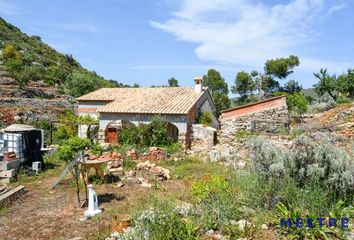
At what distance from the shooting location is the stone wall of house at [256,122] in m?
19.2

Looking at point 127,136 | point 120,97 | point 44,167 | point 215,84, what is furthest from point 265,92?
point 44,167

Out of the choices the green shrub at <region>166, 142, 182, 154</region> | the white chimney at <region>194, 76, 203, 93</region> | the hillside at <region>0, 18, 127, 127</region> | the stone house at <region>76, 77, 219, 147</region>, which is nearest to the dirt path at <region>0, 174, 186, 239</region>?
the green shrub at <region>166, 142, 182, 154</region>

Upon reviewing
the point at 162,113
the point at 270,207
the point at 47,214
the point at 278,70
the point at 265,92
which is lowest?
the point at 47,214

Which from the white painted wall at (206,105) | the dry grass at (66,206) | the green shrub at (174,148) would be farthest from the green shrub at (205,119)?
the dry grass at (66,206)

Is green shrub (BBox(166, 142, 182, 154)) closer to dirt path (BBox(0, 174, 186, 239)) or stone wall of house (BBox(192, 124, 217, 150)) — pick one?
stone wall of house (BBox(192, 124, 217, 150))

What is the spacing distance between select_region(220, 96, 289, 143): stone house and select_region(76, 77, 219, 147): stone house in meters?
2.21

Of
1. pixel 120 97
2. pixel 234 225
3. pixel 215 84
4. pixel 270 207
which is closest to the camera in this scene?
pixel 234 225

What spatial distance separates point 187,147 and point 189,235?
44.4 ft

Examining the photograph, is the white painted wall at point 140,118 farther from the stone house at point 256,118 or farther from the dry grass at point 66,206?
the dry grass at point 66,206

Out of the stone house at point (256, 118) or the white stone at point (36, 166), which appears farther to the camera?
the stone house at point (256, 118)

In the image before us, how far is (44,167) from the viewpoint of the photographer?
13508 millimetres

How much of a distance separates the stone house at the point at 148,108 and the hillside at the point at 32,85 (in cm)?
542

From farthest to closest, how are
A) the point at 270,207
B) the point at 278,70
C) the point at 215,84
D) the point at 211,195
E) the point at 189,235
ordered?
1. the point at 215,84
2. the point at 278,70
3. the point at 211,195
4. the point at 270,207
5. the point at 189,235

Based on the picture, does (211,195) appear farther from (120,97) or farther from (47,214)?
(120,97)
